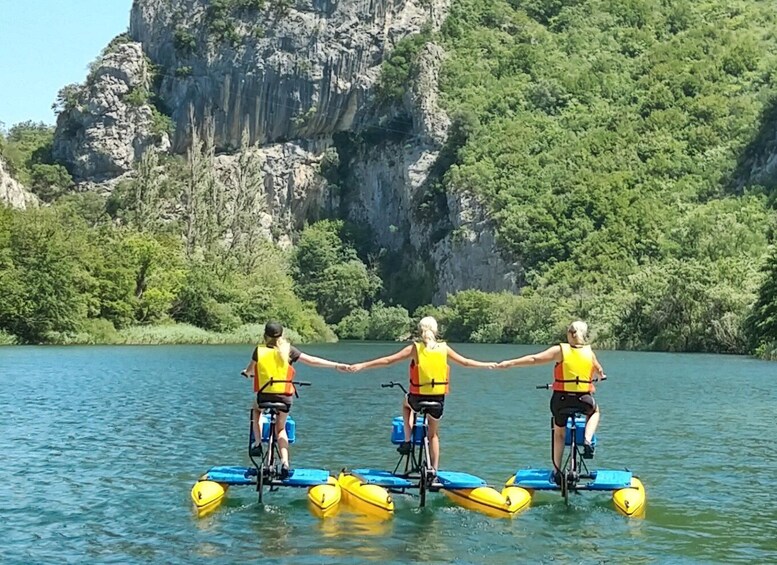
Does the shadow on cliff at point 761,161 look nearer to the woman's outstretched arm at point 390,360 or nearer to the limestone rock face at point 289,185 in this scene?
the limestone rock face at point 289,185

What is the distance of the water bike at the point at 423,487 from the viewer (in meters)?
18.1

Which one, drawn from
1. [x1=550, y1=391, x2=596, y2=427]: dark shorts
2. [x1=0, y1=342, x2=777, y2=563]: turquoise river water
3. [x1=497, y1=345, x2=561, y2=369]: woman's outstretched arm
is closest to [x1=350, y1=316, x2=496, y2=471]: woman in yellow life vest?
[x1=497, y1=345, x2=561, y2=369]: woman's outstretched arm

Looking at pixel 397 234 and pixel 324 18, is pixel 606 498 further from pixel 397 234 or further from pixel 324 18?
pixel 324 18

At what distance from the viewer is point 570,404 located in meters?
18.4

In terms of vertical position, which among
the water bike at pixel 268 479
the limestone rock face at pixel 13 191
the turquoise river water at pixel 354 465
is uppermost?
the limestone rock face at pixel 13 191

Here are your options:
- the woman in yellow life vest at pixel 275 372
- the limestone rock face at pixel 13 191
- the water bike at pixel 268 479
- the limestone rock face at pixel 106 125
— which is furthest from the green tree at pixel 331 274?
the woman in yellow life vest at pixel 275 372

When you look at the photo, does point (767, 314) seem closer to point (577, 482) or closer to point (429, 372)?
point (577, 482)

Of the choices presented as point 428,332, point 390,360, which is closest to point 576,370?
point 428,332

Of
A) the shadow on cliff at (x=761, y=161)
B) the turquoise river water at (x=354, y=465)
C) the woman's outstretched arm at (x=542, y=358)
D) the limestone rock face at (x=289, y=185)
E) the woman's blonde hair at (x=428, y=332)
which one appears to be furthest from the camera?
the limestone rock face at (x=289, y=185)

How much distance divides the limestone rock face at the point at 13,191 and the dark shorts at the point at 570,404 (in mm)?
124823

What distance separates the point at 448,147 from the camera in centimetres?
16512

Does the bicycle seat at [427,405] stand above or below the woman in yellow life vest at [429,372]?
below

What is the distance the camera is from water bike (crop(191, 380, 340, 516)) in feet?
59.8

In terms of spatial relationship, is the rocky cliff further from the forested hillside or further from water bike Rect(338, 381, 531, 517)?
water bike Rect(338, 381, 531, 517)
